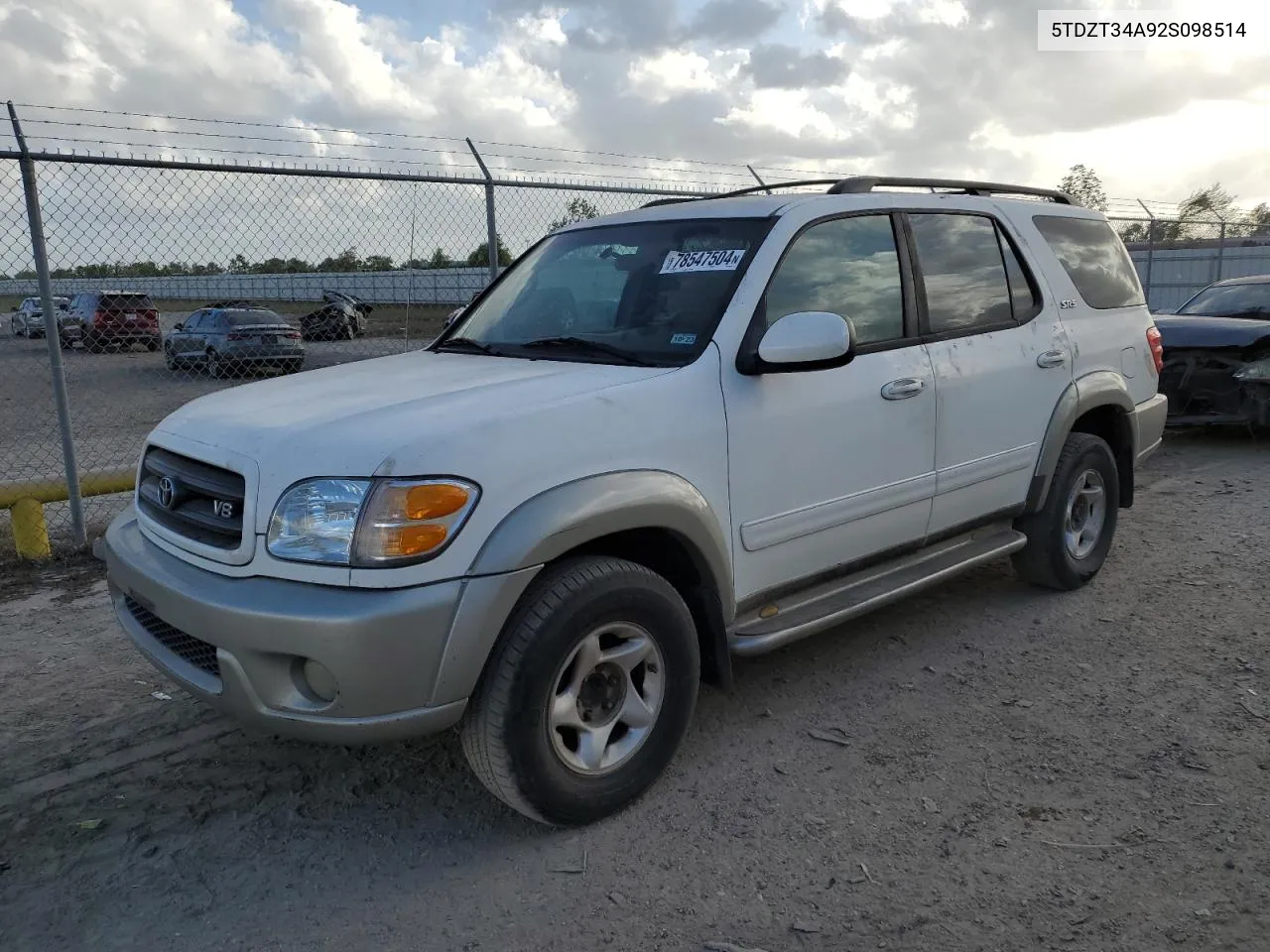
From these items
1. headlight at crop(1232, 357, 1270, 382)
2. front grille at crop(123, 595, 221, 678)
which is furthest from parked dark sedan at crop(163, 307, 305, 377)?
headlight at crop(1232, 357, 1270, 382)

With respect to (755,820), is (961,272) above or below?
above

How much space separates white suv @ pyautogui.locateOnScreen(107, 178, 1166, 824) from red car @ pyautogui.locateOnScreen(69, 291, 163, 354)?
4327mm

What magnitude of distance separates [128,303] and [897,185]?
6.06 m

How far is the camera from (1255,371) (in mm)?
8148

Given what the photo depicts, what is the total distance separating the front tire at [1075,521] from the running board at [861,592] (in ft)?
0.81

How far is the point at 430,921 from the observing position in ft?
8.56

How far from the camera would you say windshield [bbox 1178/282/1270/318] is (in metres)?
9.02

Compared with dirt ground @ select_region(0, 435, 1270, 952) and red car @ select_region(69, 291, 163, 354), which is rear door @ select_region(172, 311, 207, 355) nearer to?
red car @ select_region(69, 291, 163, 354)

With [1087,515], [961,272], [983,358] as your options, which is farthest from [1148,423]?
[961,272]

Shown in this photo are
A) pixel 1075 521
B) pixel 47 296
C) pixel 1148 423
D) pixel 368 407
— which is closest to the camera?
pixel 368 407

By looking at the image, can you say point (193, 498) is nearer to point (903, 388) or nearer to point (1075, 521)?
point (903, 388)

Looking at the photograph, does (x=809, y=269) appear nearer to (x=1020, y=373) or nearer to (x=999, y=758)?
(x=1020, y=373)

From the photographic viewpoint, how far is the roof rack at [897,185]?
13.2 ft

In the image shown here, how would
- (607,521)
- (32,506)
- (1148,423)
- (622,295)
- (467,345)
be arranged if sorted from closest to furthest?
(607,521) → (622,295) → (467,345) → (1148,423) → (32,506)
